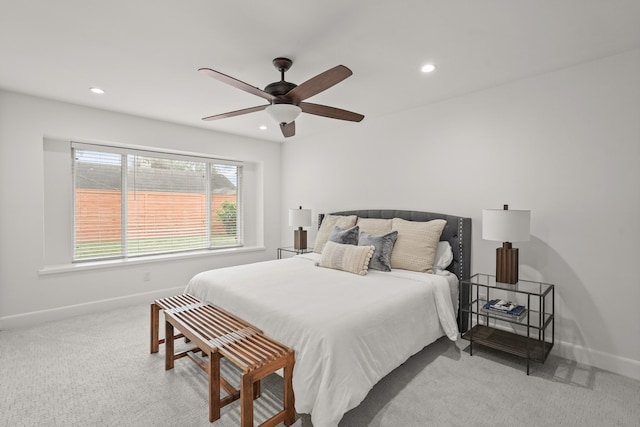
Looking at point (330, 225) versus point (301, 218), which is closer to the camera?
point (330, 225)

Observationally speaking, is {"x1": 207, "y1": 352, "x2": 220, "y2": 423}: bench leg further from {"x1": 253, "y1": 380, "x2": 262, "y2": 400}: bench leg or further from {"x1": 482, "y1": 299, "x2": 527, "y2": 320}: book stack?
{"x1": 482, "y1": 299, "x2": 527, "y2": 320}: book stack

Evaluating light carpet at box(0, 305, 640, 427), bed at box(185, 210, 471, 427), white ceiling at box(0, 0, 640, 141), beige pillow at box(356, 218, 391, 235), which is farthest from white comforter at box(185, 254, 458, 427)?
white ceiling at box(0, 0, 640, 141)

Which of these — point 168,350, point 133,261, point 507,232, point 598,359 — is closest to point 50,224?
point 133,261

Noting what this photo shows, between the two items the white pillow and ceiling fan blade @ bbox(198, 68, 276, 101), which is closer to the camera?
ceiling fan blade @ bbox(198, 68, 276, 101)

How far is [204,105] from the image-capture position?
3529mm

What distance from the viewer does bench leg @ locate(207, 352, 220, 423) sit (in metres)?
1.86

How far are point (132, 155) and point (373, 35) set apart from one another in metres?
3.67

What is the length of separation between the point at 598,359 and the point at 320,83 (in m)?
3.08

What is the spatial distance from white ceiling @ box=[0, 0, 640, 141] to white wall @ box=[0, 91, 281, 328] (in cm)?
39

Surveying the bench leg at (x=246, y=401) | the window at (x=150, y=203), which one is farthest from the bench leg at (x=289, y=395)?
the window at (x=150, y=203)

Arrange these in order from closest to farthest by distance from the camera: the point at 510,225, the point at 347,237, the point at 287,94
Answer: the point at 287,94 < the point at 510,225 < the point at 347,237

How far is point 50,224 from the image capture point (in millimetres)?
3639

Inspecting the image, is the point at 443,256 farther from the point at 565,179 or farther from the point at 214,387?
the point at 214,387

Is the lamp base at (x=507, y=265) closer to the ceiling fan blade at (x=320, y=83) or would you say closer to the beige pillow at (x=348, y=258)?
the beige pillow at (x=348, y=258)
